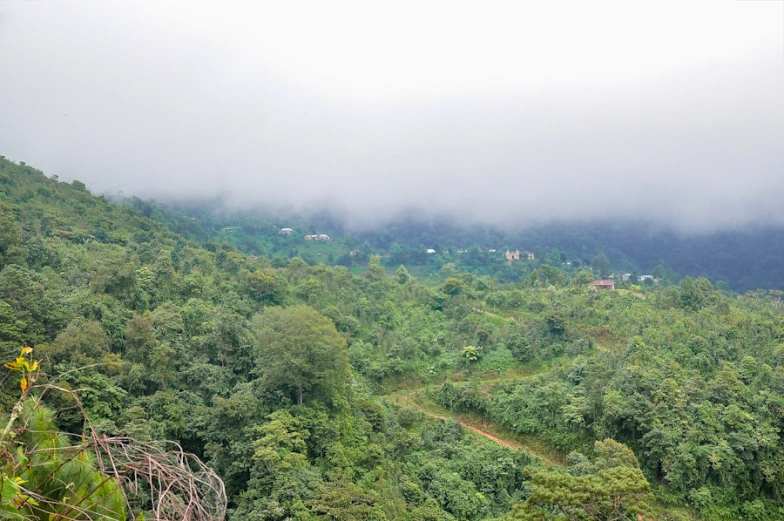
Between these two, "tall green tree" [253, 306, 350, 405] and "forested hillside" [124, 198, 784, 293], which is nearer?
"tall green tree" [253, 306, 350, 405]

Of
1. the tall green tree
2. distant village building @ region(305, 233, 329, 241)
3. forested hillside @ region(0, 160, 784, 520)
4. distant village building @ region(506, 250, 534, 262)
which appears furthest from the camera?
distant village building @ region(506, 250, 534, 262)

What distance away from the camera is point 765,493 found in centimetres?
1673

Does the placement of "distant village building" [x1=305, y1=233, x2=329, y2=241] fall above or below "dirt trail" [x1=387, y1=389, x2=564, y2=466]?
above

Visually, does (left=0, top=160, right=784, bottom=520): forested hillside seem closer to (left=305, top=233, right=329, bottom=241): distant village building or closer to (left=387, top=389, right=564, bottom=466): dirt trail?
(left=387, top=389, right=564, bottom=466): dirt trail

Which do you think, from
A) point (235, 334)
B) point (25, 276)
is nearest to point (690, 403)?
point (235, 334)

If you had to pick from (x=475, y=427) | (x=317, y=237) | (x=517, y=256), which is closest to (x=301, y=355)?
(x=475, y=427)

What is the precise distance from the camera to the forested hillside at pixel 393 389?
13.8 meters

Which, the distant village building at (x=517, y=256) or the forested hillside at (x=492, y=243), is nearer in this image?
the forested hillside at (x=492, y=243)

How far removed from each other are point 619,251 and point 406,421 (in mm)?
66788

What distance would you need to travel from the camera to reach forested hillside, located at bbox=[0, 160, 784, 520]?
543 inches

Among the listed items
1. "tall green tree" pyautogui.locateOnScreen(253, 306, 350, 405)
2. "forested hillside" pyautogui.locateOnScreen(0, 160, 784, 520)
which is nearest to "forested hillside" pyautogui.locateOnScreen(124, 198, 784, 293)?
"forested hillside" pyautogui.locateOnScreen(0, 160, 784, 520)

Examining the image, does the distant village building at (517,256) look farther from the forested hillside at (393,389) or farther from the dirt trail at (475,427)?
the dirt trail at (475,427)

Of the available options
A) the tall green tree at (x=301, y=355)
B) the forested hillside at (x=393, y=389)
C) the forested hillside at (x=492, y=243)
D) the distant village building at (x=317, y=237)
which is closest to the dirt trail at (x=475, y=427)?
the forested hillside at (x=393, y=389)

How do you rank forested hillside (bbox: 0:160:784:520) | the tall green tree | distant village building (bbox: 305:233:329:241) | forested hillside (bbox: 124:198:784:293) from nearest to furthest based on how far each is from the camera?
forested hillside (bbox: 0:160:784:520) < the tall green tree < forested hillside (bbox: 124:198:784:293) < distant village building (bbox: 305:233:329:241)
